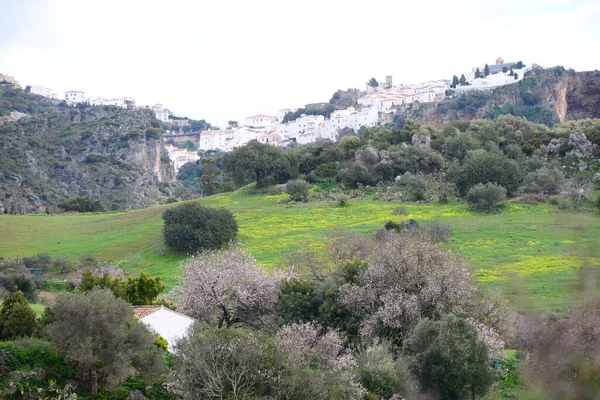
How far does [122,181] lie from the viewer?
10375 centimetres

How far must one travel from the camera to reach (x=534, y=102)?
401 ft

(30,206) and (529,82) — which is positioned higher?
(529,82)

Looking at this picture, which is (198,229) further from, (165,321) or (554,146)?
(554,146)

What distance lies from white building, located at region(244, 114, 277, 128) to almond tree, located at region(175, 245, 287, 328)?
144678 mm

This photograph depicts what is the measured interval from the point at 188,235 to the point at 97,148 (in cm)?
7513

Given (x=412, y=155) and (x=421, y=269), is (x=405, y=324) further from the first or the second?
(x=412, y=155)

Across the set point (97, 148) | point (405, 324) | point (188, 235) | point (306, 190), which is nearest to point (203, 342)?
point (405, 324)

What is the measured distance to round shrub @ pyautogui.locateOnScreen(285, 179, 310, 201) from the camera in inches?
2251

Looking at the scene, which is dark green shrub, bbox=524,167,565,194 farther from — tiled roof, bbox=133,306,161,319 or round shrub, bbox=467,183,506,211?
tiled roof, bbox=133,306,161,319

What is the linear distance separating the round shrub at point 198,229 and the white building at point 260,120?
412 ft

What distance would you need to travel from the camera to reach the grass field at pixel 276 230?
37906 mm

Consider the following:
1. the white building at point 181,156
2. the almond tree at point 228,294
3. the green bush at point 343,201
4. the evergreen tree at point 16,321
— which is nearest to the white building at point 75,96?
the white building at point 181,156

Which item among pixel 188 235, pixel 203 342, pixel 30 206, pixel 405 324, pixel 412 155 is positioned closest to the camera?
pixel 203 342

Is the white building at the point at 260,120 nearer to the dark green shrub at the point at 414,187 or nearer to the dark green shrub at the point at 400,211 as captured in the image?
the dark green shrub at the point at 414,187
